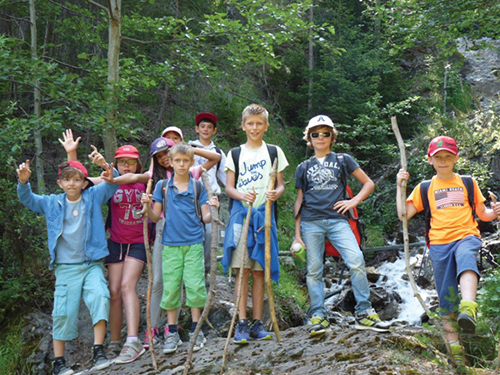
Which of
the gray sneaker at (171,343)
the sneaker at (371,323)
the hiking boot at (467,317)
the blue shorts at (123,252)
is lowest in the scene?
the gray sneaker at (171,343)

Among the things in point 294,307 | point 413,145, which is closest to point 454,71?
point 413,145

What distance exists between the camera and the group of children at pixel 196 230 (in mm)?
4191

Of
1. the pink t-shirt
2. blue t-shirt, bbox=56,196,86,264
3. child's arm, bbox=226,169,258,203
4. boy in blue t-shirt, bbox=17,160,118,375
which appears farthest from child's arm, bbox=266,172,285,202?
blue t-shirt, bbox=56,196,86,264

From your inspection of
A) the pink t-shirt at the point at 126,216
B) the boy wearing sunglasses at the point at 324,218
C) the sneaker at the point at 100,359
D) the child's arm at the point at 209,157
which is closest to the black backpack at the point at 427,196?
the boy wearing sunglasses at the point at 324,218

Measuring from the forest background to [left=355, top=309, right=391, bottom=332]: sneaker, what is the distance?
1360 millimetres

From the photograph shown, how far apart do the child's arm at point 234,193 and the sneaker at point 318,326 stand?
1.23 m

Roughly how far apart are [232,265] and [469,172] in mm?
9110

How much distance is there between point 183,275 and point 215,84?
4820 millimetres

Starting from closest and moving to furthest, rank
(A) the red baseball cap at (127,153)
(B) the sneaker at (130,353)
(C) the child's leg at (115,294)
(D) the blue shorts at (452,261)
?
(D) the blue shorts at (452,261) < (B) the sneaker at (130,353) < (C) the child's leg at (115,294) < (A) the red baseball cap at (127,153)

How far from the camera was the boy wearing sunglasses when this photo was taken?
13.7 ft

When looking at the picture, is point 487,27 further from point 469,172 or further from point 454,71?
point 454,71

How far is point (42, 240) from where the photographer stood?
665 cm

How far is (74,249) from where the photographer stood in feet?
15.1

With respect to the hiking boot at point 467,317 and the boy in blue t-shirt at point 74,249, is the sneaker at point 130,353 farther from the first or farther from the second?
the hiking boot at point 467,317
